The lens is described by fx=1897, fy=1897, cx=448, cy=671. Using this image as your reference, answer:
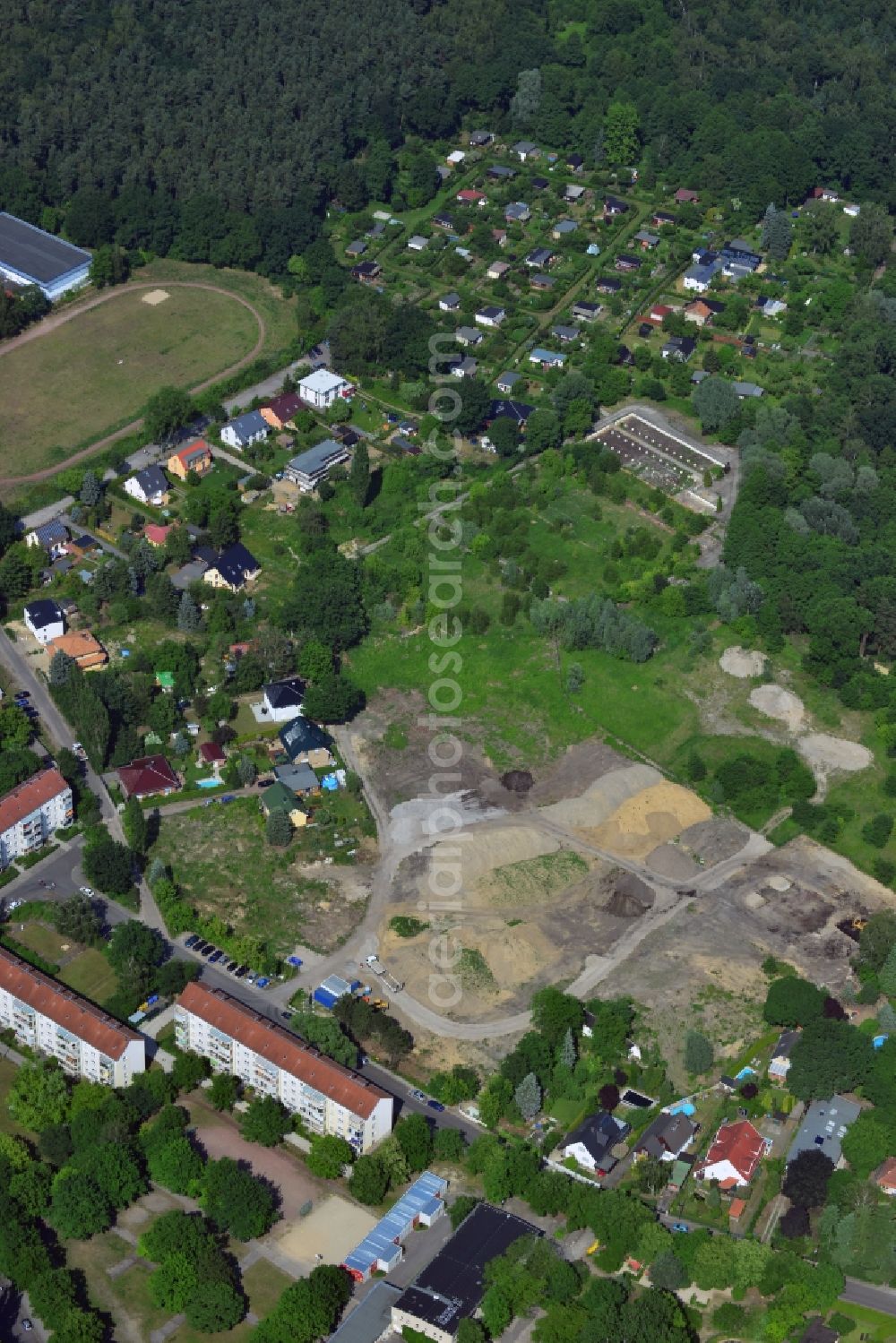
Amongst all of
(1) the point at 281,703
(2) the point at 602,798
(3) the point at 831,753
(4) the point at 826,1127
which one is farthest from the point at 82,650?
(4) the point at 826,1127

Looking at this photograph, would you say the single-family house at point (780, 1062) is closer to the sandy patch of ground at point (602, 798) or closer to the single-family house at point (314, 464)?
the sandy patch of ground at point (602, 798)

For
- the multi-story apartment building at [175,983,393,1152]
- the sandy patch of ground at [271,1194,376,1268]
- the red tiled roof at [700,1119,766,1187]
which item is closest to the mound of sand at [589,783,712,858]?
the red tiled roof at [700,1119,766,1187]

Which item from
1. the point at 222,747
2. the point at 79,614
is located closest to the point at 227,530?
the point at 79,614

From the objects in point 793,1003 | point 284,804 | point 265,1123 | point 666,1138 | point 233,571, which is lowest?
point 666,1138

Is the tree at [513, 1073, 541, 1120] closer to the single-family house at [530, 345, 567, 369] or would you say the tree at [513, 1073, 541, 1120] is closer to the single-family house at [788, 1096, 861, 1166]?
the single-family house at [788, 1096, 861, 1166]

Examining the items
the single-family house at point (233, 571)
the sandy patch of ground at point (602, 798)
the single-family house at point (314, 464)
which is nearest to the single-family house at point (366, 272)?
the single-family house at point (314, 464)

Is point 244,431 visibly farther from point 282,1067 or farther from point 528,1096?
point 528,1096
